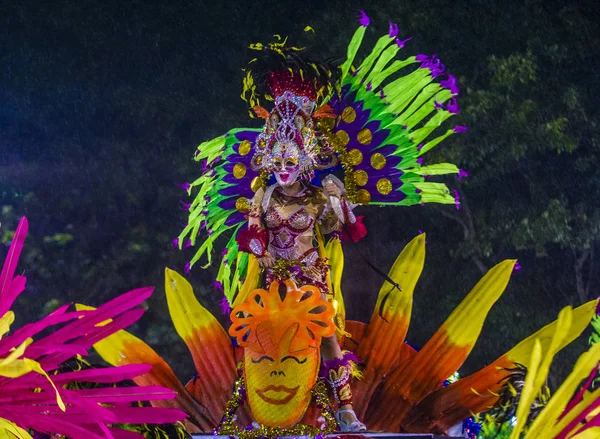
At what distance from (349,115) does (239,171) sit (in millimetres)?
529

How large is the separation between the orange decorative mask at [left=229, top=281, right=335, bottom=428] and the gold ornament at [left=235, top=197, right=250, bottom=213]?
0.48 meters

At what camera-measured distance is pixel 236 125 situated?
575 centimetres

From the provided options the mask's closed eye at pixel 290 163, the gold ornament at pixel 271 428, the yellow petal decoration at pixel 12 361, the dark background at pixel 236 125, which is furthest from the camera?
the dark background at pixel 236 125

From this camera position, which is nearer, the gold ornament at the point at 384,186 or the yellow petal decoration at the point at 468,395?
the yellow petal decoration at the point at 468,395

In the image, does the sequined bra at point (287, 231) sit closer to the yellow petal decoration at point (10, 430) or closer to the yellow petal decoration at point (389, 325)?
the yellow petal decoration at point (389, 325)

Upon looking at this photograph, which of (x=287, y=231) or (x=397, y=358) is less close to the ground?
(x=287, y=231)

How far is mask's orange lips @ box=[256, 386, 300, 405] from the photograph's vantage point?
277cm

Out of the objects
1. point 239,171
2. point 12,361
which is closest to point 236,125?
point 239,171

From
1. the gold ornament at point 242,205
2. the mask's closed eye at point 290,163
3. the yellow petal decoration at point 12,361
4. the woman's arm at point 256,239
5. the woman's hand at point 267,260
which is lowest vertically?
the woman's hand at point 267,260

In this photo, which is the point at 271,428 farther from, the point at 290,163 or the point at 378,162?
the point at 378,162

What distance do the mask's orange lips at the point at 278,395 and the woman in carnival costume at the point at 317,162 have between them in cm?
22

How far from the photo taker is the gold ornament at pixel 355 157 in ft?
10.4

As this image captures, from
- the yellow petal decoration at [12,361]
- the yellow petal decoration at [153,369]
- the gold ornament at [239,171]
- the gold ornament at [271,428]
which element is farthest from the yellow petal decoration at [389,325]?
the yellow petal decoration at [12,361]

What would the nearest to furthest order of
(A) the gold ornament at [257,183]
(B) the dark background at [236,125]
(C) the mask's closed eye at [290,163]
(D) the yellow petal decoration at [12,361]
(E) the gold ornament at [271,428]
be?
(D) the yellow petal decoration at [12,361] < (E) the gold ornament at [271,428] < (C) the mask's closed eye at [290,163] < (A) the gold ornament at [257,183] < (B) the dark background at [236,125]
